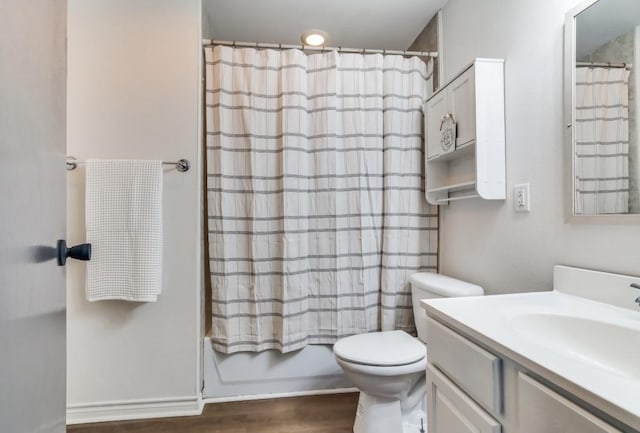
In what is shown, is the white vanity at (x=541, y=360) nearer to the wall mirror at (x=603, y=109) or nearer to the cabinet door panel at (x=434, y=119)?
the wall mirror at (x=603, y=109)

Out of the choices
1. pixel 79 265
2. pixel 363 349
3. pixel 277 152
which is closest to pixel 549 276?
pixel 363 349

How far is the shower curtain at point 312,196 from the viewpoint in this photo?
6.10 ft

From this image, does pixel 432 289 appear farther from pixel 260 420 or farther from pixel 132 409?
pixel 132 409

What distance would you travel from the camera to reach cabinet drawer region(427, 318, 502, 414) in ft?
2.36

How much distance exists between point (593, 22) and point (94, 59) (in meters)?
2.16

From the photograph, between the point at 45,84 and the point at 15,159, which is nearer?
the point at 15,159

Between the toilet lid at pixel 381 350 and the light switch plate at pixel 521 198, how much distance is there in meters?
0.75

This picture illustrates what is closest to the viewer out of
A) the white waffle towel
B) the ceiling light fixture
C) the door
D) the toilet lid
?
the door

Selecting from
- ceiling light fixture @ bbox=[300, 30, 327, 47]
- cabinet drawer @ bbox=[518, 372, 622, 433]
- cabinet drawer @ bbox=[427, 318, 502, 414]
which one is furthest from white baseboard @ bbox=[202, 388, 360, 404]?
ceiling light fixture @ bbox=[300, 30, 327, 47]

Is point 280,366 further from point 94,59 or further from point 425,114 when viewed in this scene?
point 94,59

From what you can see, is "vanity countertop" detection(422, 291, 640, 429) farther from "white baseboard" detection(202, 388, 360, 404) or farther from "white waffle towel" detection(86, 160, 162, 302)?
"white waffle towel" detection(86, 160, 162, 302)

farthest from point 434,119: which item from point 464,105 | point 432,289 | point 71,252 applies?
point 71,252

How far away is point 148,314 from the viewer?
1731 millimetres

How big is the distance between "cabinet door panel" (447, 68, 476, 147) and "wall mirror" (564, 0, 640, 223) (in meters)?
0.37
